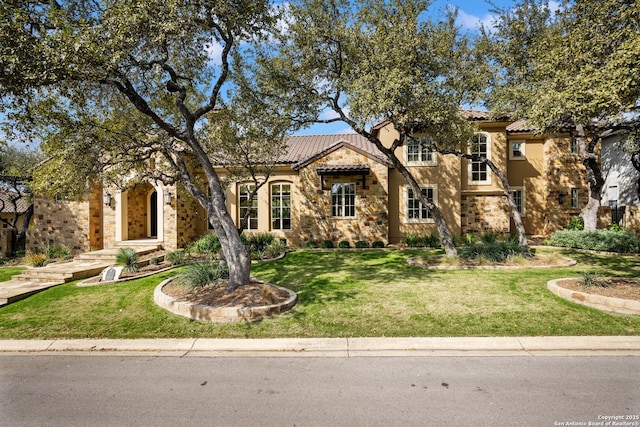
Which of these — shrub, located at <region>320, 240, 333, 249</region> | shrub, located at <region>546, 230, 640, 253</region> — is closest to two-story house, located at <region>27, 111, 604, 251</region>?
shrub, located at <region>320, 240, 333, 249</region>

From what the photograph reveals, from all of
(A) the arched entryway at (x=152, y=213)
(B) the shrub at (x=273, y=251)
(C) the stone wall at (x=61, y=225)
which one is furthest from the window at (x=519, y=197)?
(C) the stone wall at (x=61, y=225)

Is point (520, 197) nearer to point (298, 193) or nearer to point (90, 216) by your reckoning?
point (298, 193)

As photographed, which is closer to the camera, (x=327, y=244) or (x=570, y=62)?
(x=570, y=62)

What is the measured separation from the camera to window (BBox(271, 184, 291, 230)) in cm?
1753

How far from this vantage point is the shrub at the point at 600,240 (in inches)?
516

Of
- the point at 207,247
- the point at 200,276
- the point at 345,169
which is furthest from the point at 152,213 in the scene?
the point at 200,276

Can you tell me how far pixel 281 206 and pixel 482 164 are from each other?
1133 cm

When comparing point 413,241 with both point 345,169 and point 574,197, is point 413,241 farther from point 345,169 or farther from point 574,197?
point 574,197

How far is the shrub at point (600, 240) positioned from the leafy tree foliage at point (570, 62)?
462cm

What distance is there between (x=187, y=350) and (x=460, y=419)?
14.4 ft

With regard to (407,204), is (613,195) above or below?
above

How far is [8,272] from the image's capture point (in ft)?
41.2

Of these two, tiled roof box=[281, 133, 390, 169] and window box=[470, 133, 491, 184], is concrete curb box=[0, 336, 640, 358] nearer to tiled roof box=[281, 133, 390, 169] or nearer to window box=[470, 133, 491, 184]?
tiled roof box=[281, 133, 390, 169]

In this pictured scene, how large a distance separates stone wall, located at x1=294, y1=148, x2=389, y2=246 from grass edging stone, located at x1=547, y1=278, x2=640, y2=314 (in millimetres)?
9317
